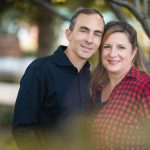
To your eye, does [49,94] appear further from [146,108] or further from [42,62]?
[146,108]

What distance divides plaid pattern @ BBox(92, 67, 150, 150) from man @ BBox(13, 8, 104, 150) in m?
0.21

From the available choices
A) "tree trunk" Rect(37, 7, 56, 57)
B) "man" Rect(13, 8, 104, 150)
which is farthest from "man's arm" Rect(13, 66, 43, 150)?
"tree trunk" Rect(37, 7, 56, 57)

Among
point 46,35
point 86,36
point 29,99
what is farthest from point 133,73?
point 46,35

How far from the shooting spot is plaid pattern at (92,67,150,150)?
13.4 ft

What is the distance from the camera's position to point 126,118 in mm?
4137

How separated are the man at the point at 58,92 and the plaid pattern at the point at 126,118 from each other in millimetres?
210

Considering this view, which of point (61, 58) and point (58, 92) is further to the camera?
point (61, 58)

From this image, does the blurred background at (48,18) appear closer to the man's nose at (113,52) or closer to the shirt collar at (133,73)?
the man's nose at (113,52)

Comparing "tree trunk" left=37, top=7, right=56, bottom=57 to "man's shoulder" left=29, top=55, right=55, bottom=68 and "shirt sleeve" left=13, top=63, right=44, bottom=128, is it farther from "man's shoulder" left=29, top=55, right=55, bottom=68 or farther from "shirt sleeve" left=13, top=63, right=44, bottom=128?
"shirt sleeve" left=13, top=63, right=44, bottom=128

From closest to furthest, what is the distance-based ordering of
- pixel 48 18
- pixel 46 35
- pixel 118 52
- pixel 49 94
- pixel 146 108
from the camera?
pixel 146 108
pixel 49 94
pixel 118 52
pixel 48 18
pixel 46 35

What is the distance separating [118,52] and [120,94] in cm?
35

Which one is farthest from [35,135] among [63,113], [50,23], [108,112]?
[50,23]

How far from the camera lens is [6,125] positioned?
1012 cm

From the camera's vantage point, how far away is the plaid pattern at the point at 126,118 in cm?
407
